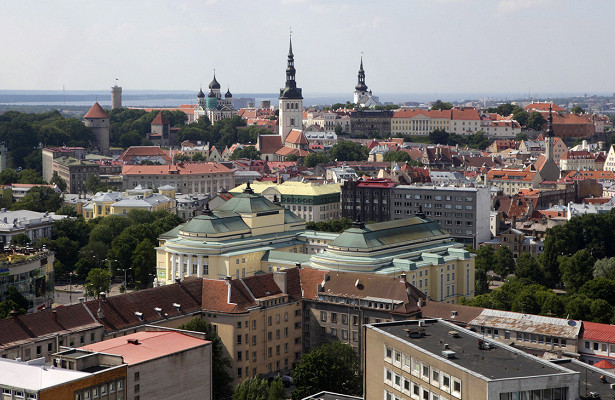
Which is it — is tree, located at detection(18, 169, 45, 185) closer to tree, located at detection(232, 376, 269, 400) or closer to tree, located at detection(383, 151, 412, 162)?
tree, located at detection(383, 151, 412, 162)

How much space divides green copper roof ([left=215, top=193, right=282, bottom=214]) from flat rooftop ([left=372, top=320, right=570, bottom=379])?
39.4 meters

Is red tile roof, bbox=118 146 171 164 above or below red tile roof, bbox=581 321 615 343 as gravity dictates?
above

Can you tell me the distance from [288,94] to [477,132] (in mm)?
34287

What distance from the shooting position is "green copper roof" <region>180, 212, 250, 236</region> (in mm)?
73750

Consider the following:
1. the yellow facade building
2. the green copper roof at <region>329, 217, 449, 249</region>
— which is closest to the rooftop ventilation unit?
the green copper roof at <region>329, 217, 449, 249</region>

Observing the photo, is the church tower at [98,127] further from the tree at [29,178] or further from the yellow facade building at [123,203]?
the yellow facade building at [123,203]

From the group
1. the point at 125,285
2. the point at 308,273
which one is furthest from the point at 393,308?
the point at 125,285

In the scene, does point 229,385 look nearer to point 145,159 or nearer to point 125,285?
point 125,285

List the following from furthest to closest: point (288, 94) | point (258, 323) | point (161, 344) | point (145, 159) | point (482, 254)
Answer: point (288, 94), point (145, 159), point (482, 254), point (258, 323), point (161, 344)

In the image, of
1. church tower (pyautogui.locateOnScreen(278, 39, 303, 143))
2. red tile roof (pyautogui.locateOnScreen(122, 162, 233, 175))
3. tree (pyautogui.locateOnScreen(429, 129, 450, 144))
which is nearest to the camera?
red tile roof (pyautogui.locateOnScreen(122, 162, 233, 175))

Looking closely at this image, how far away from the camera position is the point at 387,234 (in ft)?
239

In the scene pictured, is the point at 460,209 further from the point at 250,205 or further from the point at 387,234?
the point at 250,205

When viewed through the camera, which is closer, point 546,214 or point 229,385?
point 229,385

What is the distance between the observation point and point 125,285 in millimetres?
80250
